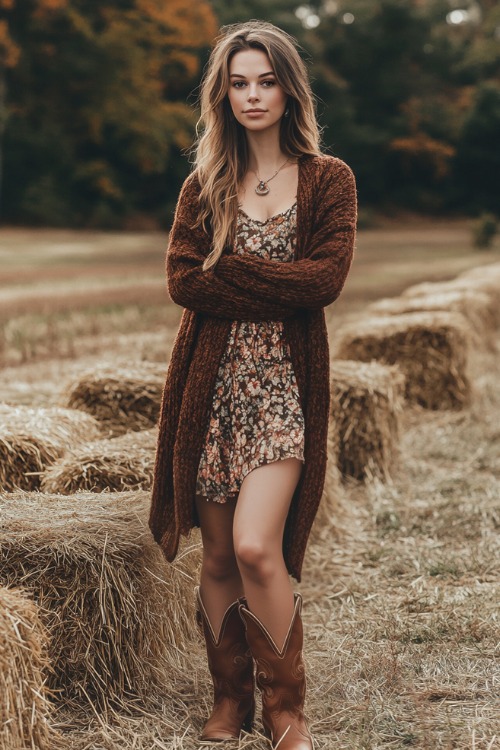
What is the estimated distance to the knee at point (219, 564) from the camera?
10.2 ft

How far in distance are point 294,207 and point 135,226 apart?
108 ft

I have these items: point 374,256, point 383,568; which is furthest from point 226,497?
point 374,256

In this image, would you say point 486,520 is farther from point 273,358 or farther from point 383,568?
point 273,358

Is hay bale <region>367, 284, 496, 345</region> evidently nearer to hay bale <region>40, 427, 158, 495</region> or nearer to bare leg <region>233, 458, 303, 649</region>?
hay bale <region>40, 427, 158, 495</region>

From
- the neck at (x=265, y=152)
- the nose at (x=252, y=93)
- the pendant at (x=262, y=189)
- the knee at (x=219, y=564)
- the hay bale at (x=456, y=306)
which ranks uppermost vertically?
the hay bale at (x=456, y=306)

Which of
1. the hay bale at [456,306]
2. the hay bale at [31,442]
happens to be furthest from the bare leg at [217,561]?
the hay bale at [456,306]

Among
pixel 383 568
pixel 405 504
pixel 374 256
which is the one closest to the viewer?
pixel 383 568

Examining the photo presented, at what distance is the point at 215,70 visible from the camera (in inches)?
122

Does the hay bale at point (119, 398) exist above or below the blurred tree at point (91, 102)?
below

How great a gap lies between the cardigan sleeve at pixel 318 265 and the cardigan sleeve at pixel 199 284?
31 mm

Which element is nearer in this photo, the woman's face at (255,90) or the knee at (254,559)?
the knee at (254,559)

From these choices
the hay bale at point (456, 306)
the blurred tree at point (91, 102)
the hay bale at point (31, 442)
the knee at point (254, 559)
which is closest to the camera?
the knee at point (254, 559)

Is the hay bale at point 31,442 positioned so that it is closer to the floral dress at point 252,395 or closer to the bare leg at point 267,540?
the floral dress at point 252,395

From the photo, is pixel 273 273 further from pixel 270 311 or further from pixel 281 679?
pixel 281 679
